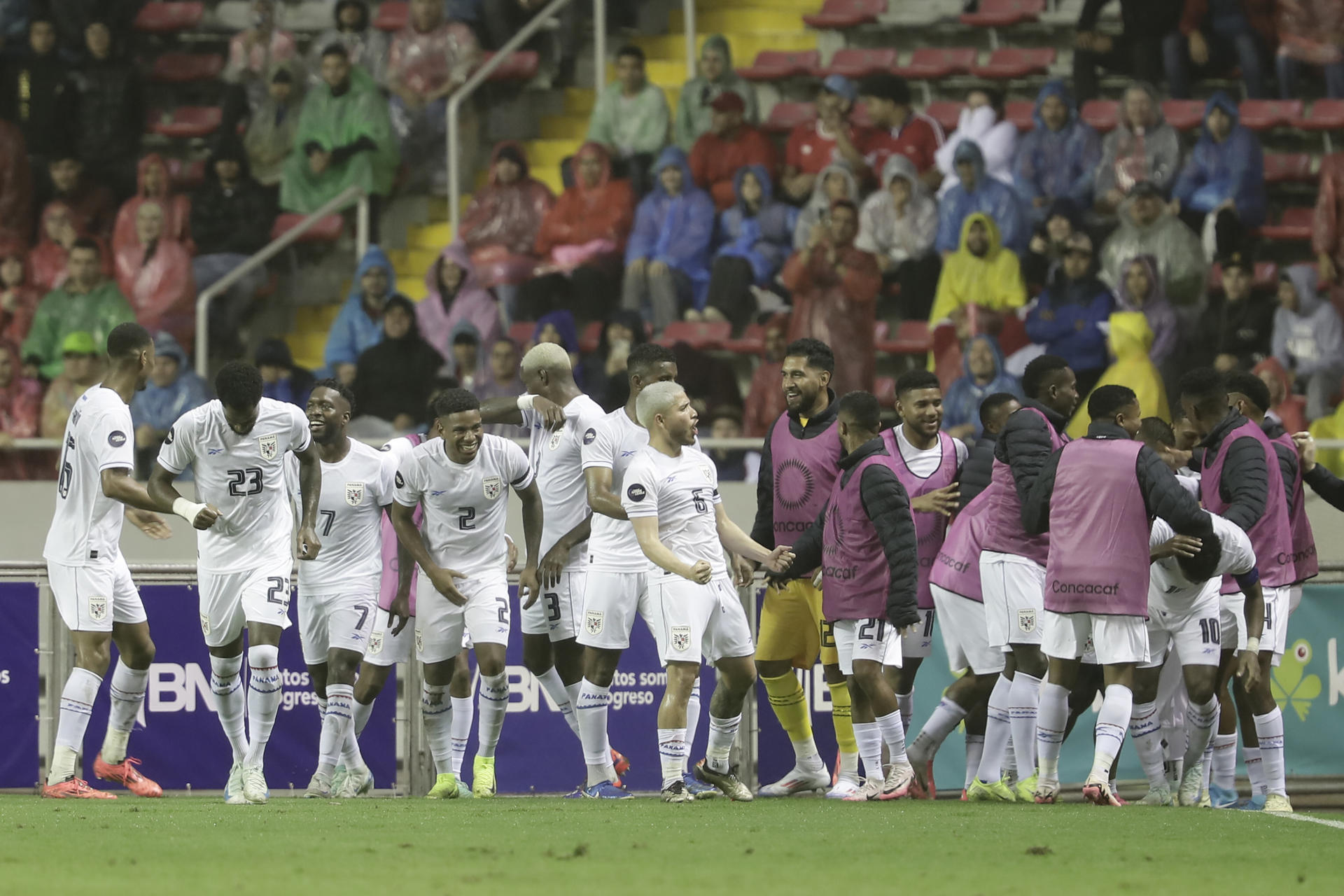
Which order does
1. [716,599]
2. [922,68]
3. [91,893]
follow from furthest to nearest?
[922,68]
[716,599]
[91,893]

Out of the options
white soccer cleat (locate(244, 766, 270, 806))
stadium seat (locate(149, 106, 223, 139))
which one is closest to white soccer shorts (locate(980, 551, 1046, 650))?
white soccer cleat (locate(244, 766, 270, 806))

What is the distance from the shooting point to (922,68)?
56.1 feet

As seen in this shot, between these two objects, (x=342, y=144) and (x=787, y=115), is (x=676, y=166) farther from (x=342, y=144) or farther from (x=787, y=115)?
(x=342, y=144)

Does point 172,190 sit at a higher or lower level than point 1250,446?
higher

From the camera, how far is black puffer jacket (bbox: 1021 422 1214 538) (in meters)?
8.39

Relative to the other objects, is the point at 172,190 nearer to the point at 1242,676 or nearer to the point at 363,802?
the point at 363,802

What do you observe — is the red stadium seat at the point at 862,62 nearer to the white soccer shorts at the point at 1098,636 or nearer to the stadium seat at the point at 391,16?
the stadium seat at the point at 391,16

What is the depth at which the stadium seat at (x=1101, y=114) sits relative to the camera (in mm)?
15898

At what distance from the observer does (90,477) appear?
9.21 metres

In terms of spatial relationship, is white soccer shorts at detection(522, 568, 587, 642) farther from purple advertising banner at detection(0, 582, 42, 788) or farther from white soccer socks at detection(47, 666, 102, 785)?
purple advertising banner at detection(0, 582, 42, 788)

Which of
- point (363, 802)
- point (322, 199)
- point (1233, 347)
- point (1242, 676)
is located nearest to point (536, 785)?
point (363, 802)

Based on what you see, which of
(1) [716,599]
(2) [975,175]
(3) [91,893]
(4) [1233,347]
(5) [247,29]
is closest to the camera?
(3) [91,893]

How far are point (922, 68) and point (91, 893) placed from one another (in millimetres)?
13055

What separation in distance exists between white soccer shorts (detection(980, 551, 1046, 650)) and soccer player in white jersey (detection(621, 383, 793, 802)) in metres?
1.10
